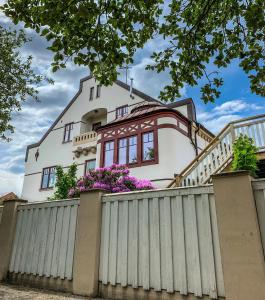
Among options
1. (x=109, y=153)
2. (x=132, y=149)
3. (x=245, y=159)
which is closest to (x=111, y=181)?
(x=132, y=149)

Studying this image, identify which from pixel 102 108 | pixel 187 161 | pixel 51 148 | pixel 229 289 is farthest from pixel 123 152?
pixel 229 289

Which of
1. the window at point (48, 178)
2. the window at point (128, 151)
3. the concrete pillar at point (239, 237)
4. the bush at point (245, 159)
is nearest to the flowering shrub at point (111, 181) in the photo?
the window at point (128, 151)

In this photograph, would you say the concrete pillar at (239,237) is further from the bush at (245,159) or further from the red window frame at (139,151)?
the red window frame at (139,151)

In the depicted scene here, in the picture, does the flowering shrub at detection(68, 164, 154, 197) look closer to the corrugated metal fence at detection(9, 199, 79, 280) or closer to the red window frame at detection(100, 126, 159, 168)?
the red window frame at detection(100, 126, 159, 168)

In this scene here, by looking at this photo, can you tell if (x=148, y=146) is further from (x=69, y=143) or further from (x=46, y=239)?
(x=46, y=239)

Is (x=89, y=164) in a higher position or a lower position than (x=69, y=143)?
lower

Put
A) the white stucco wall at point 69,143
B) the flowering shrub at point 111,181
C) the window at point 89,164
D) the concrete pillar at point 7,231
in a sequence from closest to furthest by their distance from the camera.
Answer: the concrete pillar at point 7,231, the flowering shrub at point 111,181, the window at point 89,164, the white stucco wall at point 69,143

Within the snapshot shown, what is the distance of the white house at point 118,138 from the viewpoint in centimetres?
1249

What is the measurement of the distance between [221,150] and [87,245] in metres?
5.27

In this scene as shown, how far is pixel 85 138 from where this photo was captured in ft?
56.5

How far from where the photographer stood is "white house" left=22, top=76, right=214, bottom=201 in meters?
12.5

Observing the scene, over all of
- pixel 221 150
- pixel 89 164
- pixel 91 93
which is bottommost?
pixel 221 150

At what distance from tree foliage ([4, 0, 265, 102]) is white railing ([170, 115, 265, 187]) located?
243cm

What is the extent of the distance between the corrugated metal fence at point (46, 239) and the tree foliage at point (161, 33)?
3.03 m
